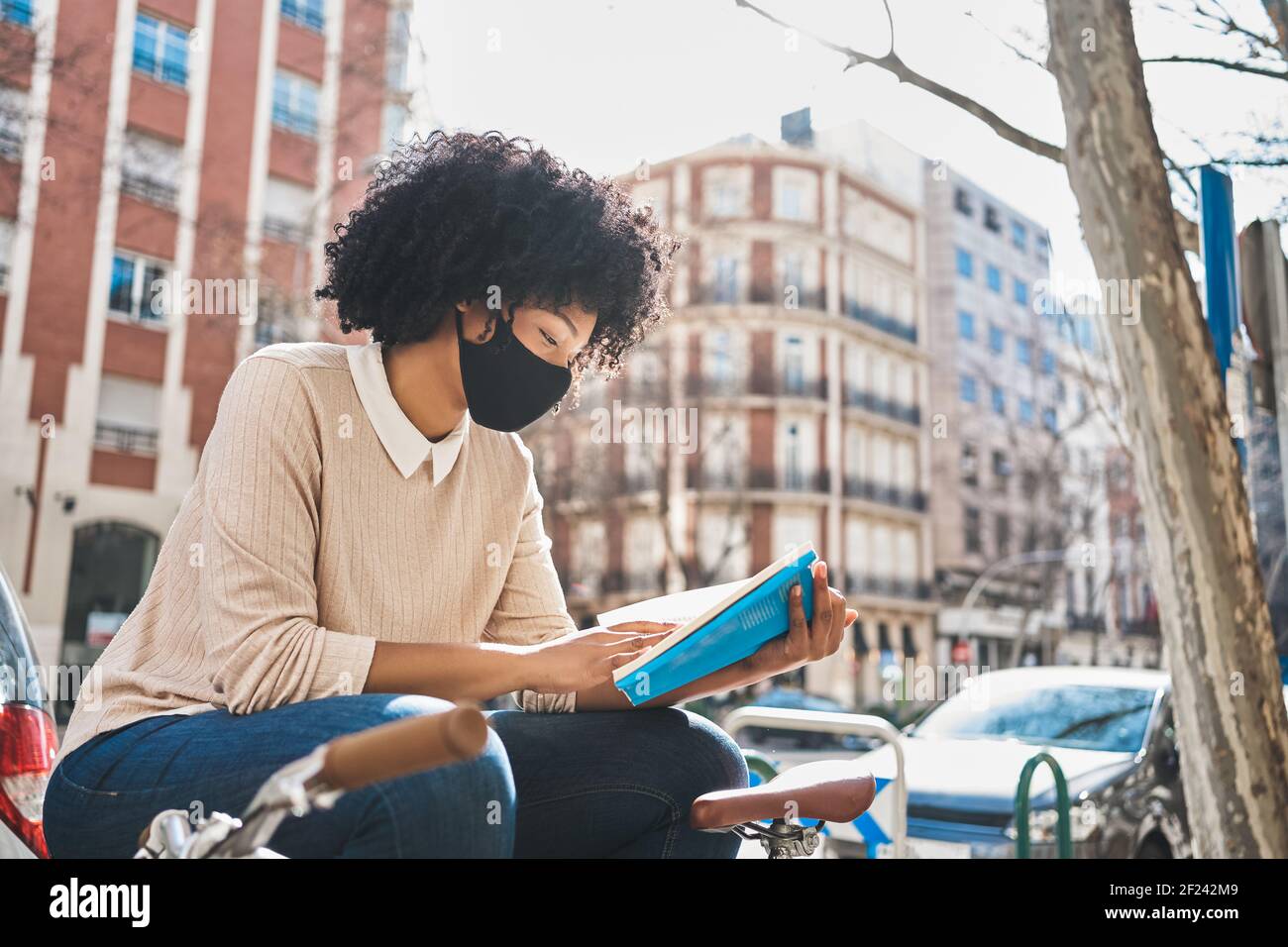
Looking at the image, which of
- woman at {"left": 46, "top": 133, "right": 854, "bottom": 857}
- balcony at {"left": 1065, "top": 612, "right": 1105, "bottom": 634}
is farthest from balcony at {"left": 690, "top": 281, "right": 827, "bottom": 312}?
woman at {"left": 46, "top": 133, "right": 854, "bottom": 857}

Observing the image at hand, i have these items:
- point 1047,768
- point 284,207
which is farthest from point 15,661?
point 284,207

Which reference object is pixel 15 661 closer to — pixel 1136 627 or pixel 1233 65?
pixel 1233 65

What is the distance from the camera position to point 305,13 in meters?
22.8

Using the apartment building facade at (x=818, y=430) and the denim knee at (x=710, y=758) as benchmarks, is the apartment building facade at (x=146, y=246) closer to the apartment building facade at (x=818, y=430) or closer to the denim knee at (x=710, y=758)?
the apartment building facade at (x=818, y=430)

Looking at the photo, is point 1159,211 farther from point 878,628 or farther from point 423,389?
point 878,628

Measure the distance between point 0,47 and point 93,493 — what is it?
8.97 meters

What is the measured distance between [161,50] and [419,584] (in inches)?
869

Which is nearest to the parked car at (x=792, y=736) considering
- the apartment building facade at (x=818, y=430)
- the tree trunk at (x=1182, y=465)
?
the apartment building facade at (x=818, y=430)

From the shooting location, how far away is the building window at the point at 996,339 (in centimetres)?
4575

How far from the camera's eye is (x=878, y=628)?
40375 millimetres

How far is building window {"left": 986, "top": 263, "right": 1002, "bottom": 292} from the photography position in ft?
153

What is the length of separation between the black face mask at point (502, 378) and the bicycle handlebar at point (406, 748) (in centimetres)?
101

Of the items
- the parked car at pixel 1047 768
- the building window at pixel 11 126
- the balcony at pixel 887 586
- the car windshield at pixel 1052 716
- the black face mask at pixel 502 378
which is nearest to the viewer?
the black face mask at pixel 502 378
